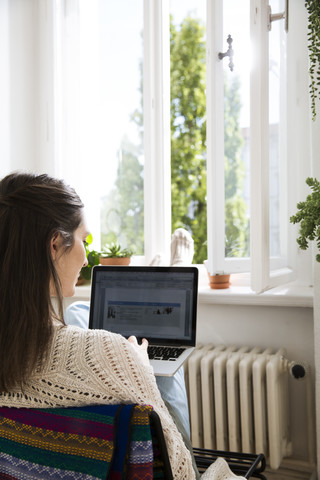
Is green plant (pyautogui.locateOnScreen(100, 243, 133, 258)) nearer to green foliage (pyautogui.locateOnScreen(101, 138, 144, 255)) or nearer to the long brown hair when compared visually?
green foliage (pyautogui.locateOnScreen(101, 138, 144, 255))

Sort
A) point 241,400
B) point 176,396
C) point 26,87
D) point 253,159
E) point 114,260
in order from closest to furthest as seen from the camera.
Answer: point 176,396
point 253,159
point 241,400
point 114,260
point 26,87

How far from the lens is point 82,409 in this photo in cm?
83

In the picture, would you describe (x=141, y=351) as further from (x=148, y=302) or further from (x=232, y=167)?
(x=232, y=167)

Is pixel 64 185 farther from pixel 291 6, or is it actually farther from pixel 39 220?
pixel 291 6

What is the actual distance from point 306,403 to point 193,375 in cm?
43

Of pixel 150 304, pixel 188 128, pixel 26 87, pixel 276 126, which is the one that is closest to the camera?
pixel 150 304

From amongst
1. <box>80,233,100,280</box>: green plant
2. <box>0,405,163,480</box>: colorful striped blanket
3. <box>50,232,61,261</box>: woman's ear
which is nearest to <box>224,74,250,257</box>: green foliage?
<box>80,233,100,280</box>: green plant

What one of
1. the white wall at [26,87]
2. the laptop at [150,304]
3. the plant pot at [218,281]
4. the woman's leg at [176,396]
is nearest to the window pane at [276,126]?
the plant pot at [218,281]

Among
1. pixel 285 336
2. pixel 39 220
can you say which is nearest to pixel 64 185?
pixel 39 220

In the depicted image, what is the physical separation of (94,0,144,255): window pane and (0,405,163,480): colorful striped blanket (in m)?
1.83

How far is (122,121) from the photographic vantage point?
2670 millimetres

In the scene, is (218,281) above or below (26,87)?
below

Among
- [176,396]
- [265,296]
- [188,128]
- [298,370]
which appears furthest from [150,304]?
[188,128]

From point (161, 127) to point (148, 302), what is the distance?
1116 mm
